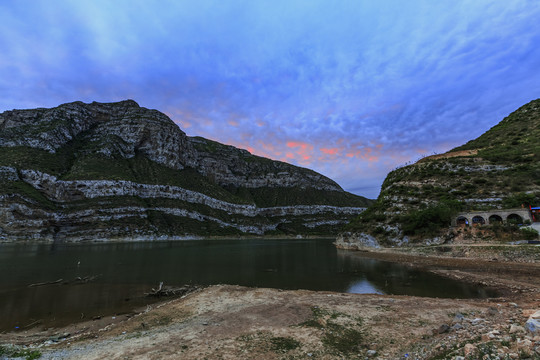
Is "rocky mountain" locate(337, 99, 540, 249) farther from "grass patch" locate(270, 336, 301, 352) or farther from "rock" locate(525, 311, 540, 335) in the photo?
"grass patch" locate(270, 336, 301, 352)

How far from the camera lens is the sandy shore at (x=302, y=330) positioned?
26.7 ft

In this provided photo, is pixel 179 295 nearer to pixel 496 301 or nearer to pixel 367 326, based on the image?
pixel 367 326

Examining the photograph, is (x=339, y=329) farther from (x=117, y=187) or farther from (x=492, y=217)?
(x=117, y=187)

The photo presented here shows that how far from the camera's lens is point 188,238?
119m

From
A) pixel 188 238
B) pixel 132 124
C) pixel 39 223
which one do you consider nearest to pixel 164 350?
pixel 39 223

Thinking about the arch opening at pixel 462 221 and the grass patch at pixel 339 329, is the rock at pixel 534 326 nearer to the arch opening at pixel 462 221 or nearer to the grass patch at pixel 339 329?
the grass patch at pixel 339 329

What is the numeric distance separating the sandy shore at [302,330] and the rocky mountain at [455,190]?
3068 cm

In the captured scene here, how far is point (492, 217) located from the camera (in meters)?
43.8

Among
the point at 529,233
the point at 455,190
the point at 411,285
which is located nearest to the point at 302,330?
the point at 411,285

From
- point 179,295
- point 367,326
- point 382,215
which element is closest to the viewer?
point 367,326

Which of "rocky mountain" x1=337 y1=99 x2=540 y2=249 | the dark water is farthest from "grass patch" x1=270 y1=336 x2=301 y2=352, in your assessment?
"rocky mountain" x1=337 y1=99 x2=540 y2=249

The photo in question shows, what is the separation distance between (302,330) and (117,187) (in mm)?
121707

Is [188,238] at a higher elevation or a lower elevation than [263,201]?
lower

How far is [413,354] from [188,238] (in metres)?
122
